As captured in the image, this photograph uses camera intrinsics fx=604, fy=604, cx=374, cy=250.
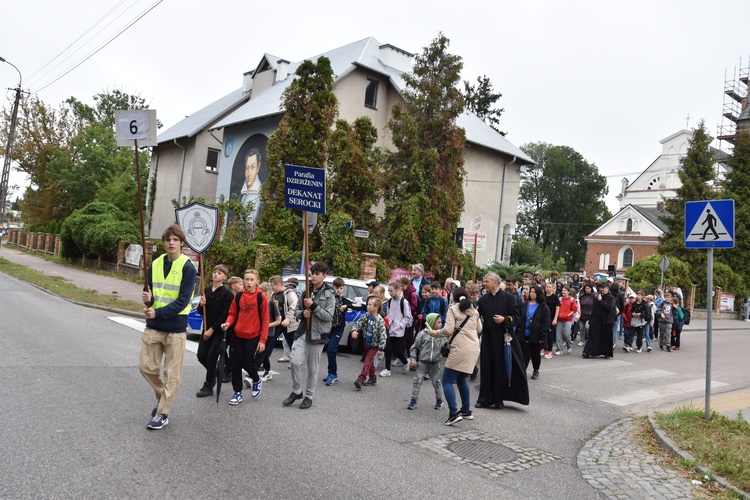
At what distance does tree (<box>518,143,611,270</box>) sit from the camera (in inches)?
2968

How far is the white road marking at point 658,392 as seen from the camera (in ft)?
32.1

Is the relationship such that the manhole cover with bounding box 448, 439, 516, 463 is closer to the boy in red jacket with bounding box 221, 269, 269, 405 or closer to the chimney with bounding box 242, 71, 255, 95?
the boy in red jacket with bounding box 221, 269, 269, 405

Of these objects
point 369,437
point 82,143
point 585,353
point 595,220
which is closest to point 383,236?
point 585,353

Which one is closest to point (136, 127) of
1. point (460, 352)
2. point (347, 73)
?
point (460, 352)

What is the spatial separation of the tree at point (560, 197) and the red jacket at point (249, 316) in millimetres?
70558

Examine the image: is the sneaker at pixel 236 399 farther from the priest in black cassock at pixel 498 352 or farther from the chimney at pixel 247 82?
the chimney at pixel 247 82

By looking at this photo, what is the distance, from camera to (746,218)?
3750cm

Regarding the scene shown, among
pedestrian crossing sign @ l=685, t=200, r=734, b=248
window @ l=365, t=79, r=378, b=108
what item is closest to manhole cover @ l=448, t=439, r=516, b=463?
pedestrian crossing sign @ l=685, t=200, r=734, b=248

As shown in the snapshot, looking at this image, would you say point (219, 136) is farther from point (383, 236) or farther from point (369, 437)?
point (369, 437)

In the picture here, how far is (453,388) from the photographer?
24.2 feet

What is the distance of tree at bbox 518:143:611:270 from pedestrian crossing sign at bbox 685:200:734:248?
68.5 meters

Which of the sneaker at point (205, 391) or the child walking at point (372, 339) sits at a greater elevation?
the child walking at point (372, 339)

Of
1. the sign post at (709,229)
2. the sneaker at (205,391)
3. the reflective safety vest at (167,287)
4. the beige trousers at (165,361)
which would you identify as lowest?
the sneaker at (205,391)

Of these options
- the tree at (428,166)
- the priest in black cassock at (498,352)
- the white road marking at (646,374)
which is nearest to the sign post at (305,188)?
the priest in black cassock at (498,352)
